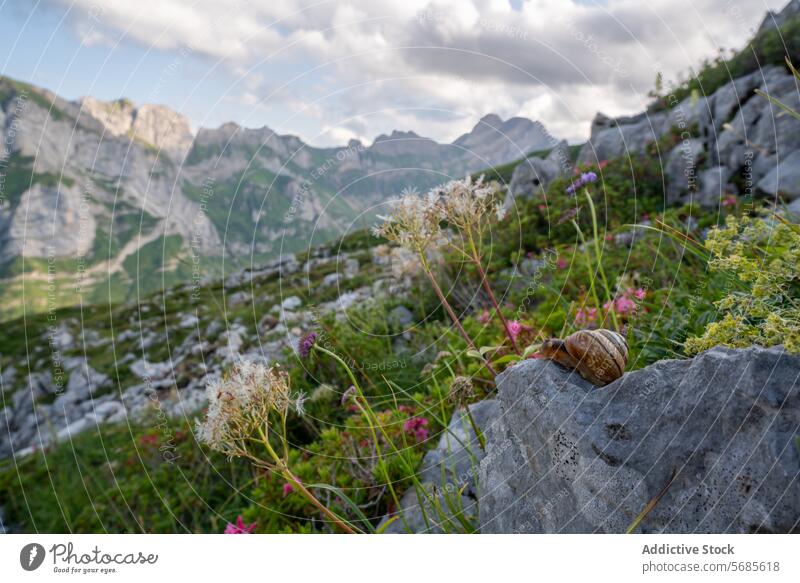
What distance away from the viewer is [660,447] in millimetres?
2197

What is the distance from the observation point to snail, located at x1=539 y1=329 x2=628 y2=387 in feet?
7.75

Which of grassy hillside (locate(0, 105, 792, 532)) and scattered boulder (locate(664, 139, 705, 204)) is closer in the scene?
grassy hillside (locate(0, 105, 792, 532))

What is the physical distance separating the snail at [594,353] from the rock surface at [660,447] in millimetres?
61

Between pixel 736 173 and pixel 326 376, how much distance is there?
394 inches

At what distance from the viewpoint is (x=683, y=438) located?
7.14ft

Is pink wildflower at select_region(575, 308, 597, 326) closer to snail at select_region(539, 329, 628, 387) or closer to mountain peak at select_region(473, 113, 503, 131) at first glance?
snail at select_region(539, 329, 628, 387)

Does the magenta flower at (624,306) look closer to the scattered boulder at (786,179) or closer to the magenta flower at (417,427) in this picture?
the magenta flower at (417,427)

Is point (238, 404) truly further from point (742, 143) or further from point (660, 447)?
point (742, 143)
